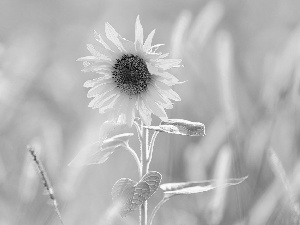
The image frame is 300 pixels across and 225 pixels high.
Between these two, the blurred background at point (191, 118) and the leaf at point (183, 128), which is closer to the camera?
the leaf at point (183, 128)

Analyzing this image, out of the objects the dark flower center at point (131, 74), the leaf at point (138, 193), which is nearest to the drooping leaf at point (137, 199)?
the leaf at point (138, 193)

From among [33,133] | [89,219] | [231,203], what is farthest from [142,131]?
[33,133]

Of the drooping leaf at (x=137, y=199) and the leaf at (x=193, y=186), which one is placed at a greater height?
the drooping leaf at (x=137, y=199)

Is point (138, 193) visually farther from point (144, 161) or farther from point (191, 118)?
point (191, 118)

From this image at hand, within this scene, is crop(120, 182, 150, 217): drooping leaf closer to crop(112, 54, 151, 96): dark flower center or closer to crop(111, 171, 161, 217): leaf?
crop(111, 171, 161, 217): leaf

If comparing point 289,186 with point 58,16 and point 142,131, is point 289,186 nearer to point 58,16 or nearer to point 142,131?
point 142,131

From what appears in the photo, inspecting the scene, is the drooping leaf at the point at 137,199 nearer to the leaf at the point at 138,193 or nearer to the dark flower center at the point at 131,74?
the leaf at the point at 138,193

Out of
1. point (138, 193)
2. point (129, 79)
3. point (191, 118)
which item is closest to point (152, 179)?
point (138, 193)

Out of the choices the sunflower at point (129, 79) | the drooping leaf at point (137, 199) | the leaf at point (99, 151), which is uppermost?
the sunflower at point (129, 79)
